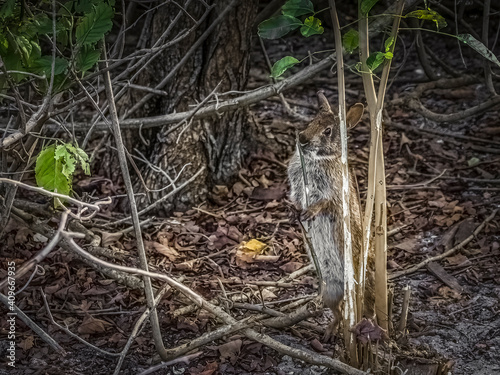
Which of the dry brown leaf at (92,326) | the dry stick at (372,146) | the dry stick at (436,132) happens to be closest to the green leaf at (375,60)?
the dry stick at (372,146)

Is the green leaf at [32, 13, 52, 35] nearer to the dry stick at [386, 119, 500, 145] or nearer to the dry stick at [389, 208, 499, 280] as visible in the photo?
the dry stick at [389, 208, 499, 280]

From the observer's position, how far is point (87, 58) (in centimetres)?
334

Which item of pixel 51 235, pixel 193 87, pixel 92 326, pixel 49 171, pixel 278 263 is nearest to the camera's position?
pixel 49 171

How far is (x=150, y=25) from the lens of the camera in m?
5.82

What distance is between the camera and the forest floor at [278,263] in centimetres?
417

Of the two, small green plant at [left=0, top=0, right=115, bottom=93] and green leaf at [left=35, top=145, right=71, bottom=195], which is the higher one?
small green plant at [left=0, top=0, right=115, bottom=93]

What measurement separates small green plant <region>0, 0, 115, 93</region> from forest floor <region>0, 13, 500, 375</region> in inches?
67.6

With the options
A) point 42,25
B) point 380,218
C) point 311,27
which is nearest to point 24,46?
point 42,25

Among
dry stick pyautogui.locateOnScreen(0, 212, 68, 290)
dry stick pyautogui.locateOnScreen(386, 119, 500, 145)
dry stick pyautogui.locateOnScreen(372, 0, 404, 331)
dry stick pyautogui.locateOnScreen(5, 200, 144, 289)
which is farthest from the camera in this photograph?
dry stick pyautogui.locateOnScreen(386, 119, 500, 145)

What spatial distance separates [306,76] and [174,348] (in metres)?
2.51

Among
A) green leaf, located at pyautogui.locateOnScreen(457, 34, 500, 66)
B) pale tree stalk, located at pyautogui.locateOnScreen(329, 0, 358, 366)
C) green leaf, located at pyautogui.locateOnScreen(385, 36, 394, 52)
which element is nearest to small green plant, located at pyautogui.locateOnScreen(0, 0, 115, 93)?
pale tree stalk, located at pyautogui.locateOnScreen(329, 0, 358, 366)

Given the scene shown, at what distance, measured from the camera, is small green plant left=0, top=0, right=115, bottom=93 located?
10.7ft

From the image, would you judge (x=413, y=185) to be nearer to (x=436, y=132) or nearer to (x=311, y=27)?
(x=436, y=132)

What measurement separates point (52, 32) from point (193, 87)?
8.48 ft
